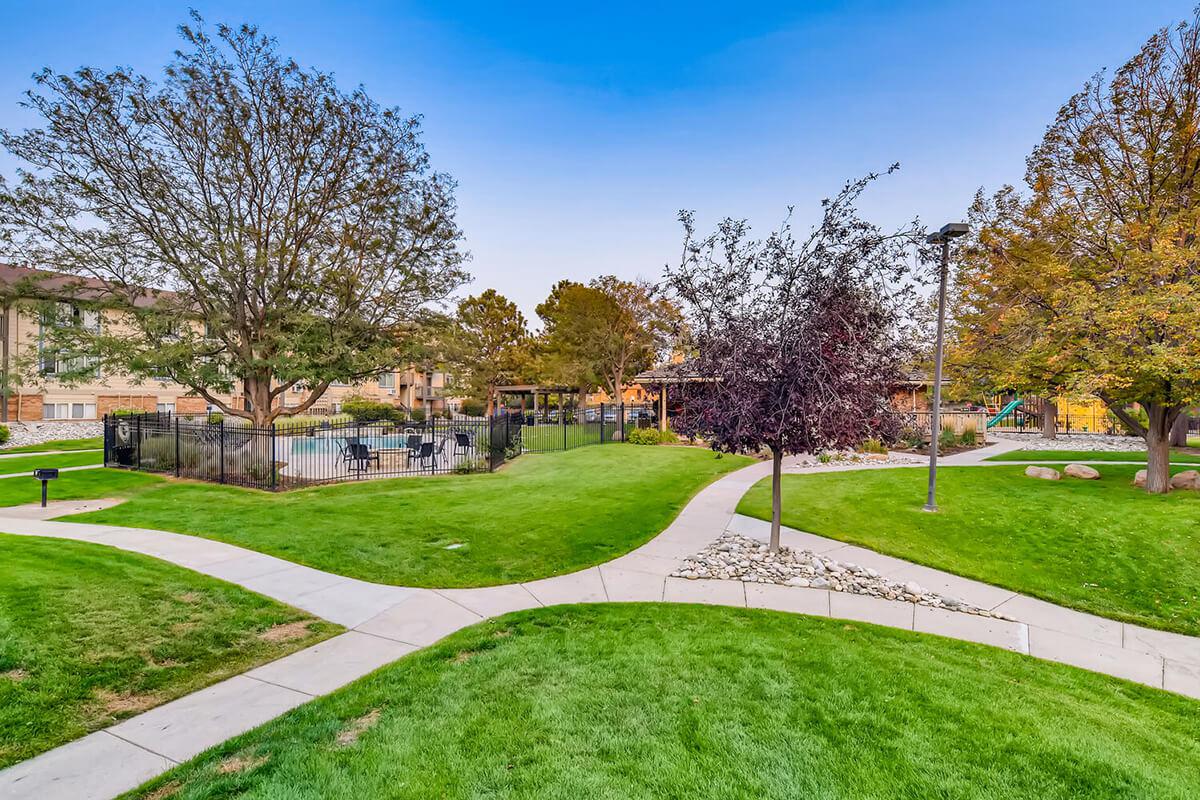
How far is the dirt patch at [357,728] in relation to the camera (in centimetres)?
314

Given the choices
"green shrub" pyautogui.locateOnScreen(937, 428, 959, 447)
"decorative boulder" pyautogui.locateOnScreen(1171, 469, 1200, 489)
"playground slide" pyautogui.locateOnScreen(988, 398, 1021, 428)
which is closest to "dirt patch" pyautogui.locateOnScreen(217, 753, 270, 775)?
"decorative boulder" pyautogui.locateOnScreen(1171, 469, 1200, 489)

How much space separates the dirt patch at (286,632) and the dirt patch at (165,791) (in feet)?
6.79

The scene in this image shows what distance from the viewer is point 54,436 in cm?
2481

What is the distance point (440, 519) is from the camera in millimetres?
9273

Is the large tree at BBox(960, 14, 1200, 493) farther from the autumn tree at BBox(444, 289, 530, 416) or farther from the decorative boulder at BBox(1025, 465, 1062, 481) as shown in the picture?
the autumn tree at BBox(444, 289, 530, 416)

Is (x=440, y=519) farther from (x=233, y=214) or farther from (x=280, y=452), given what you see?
(x=233, y=214)

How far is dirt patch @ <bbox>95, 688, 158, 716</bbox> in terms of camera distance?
3.53 meters

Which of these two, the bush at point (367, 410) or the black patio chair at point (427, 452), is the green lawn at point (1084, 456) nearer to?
the black patio chair at point (427, 452)

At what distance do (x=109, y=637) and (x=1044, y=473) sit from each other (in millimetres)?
17068

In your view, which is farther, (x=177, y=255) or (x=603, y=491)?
(x=177, y=255)

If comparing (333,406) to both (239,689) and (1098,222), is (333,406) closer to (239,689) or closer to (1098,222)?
(239,689)

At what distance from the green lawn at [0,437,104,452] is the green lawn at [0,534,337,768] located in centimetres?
2035

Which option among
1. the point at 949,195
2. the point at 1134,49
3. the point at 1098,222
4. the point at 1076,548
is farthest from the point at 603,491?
the point at 1134,49

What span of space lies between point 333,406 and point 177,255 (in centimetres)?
2601
